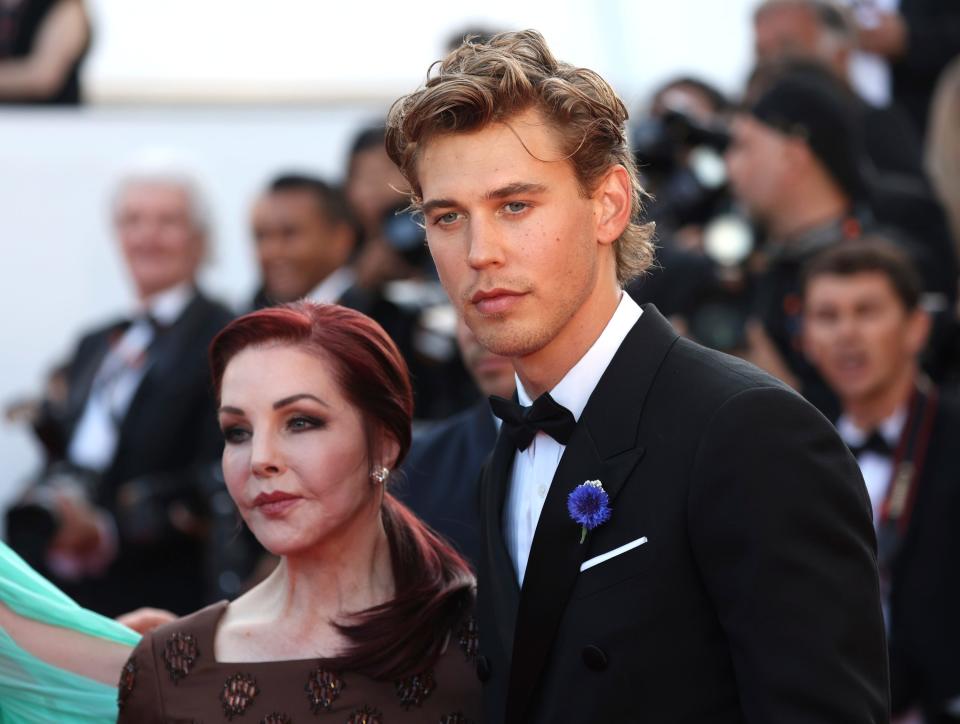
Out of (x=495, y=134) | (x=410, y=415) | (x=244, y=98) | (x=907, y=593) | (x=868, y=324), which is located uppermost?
(x=244, y=98)

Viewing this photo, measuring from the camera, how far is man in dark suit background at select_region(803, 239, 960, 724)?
14.2ft

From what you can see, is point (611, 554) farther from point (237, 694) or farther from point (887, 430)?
point (887, 430)

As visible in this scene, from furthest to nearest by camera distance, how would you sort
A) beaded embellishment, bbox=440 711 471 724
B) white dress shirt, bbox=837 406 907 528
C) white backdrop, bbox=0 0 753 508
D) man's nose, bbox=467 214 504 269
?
white backdrop, bbox=0 0 753 508
white dress shirt, bbox=837 406 907 528
beaded embellishment, bbox=440 711 471 724
man's nose, bbox=467 214 504 269

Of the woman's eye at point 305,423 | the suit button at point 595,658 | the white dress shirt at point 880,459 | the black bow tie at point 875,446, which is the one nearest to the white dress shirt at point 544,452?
the suit button at point 595,658

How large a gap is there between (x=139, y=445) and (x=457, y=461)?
179 centimetres

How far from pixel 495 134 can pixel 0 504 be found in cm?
445

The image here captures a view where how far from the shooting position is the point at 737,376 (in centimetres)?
233

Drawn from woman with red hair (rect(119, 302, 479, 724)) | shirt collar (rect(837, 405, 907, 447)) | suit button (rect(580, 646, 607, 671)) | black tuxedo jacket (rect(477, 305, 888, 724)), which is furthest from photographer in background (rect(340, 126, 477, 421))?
suit button (rect(580, 646, 607, 671))

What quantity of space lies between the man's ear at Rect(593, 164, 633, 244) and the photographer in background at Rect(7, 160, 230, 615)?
8.90 feet

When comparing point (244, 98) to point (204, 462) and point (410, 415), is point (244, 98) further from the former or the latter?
point (410, 415)

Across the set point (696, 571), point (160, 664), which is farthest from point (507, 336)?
point (160, 664)

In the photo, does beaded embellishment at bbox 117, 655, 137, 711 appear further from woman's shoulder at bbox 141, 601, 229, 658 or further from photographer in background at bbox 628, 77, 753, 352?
A: photographer in background at bbox 628, 77, 753, 352

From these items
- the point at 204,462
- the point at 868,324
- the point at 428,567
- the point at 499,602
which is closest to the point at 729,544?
the point at 499,602

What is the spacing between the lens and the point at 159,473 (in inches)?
208
